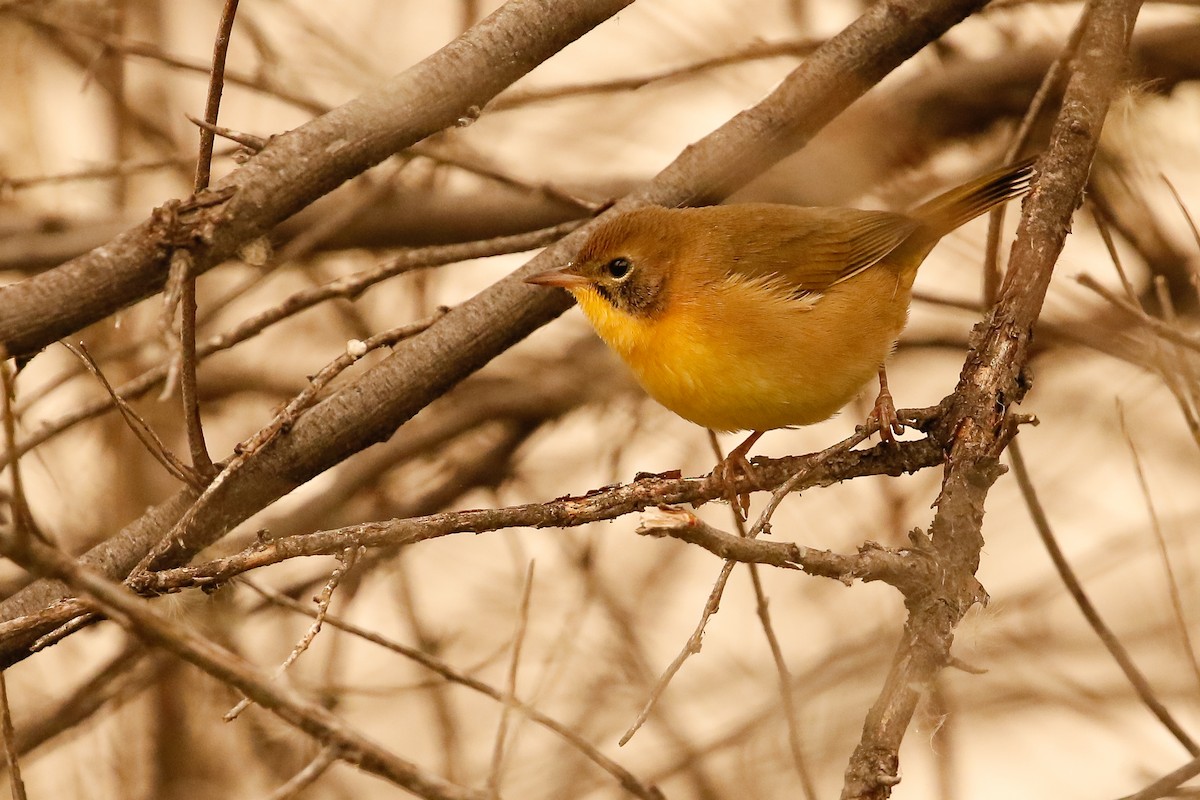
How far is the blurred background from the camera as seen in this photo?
4086 millimetres

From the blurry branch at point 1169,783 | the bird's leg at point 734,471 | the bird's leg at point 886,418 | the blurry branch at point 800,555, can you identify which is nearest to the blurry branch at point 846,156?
the bird's leg at point 886,418

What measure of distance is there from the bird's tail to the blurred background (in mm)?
95

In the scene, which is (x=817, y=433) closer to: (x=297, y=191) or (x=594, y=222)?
(x=594, y=222)

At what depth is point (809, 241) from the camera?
4023 millimetres

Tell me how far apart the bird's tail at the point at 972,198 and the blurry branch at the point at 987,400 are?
0.19m

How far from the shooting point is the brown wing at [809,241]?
3.88m

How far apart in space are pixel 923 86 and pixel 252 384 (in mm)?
3161

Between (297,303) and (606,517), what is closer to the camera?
(606,517)

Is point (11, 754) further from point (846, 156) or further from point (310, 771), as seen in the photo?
point (846, 156)

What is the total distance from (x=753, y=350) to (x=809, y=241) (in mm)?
706

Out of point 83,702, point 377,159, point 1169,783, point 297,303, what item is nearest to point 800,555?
point 1169,783

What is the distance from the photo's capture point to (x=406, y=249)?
4.95 meters

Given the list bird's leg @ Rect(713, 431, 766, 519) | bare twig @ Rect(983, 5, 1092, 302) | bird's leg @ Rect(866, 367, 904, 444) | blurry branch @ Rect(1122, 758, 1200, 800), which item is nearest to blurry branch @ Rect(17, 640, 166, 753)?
bird's leg @ Rect(713, 431, 766, 519)

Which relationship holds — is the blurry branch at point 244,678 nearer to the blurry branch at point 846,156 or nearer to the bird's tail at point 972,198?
the bird's tail at point 972,198
